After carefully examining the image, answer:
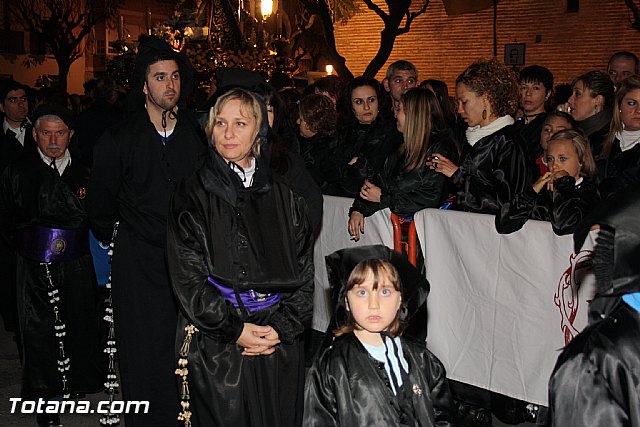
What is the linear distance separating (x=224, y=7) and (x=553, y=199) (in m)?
8.09

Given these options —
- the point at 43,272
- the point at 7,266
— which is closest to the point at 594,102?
the point at 43,272

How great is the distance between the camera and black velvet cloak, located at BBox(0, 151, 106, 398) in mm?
6355

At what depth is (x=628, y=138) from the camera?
21.7 ft

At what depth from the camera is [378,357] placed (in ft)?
12.5

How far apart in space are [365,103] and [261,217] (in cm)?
376

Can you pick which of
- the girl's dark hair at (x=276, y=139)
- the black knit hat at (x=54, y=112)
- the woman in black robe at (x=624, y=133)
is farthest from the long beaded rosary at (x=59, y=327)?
the woman in black robe at (x=624, y=133)

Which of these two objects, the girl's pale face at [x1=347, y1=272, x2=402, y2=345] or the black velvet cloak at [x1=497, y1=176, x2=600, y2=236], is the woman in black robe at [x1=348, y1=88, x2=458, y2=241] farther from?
the girl's pale face at [x1=347, y1=272, x2=402, y2=345]

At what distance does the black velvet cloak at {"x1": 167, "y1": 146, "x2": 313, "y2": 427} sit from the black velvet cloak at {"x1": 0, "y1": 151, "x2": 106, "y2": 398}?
2.41 metres

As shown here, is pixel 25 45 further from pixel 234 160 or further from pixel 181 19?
pixel 234 160

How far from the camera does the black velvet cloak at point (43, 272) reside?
6.36m

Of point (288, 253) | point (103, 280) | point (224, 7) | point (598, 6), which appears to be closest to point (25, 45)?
point (598, 6)

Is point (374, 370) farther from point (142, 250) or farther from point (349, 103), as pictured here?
point (349, 103)

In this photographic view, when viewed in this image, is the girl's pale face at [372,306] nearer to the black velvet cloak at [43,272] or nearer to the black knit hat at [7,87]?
the black velvet cloak at [43,272]

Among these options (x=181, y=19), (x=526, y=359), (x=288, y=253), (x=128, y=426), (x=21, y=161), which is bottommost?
(x=128, y=426)
